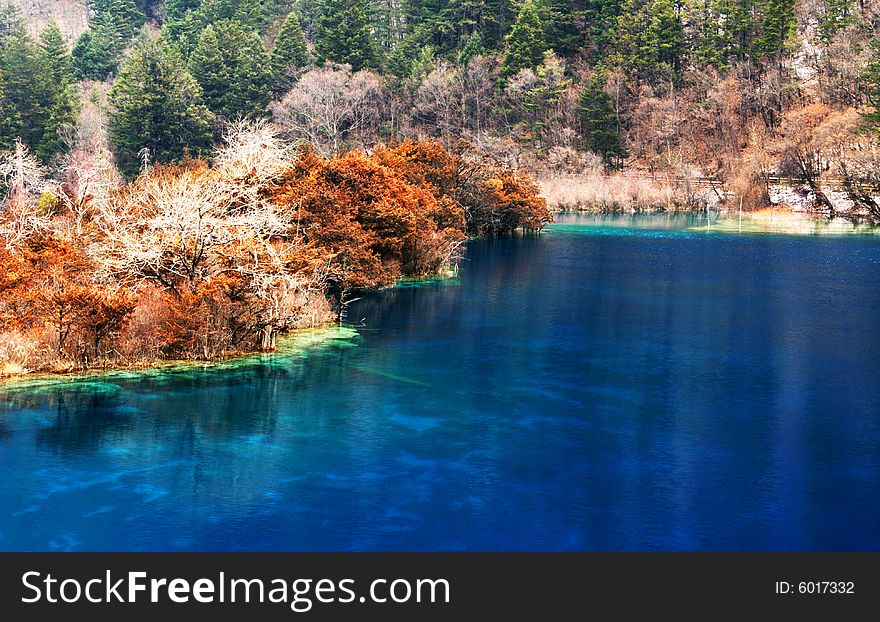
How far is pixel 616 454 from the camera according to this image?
2175 cm

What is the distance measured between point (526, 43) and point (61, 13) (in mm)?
111721

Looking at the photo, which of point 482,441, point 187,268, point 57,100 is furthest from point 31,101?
point 482,441

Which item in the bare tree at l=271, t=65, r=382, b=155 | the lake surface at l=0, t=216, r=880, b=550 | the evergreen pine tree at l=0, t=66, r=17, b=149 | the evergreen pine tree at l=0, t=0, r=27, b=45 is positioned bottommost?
the lake surface at l=0, t=216, r=880, b=550

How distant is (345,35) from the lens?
115 m

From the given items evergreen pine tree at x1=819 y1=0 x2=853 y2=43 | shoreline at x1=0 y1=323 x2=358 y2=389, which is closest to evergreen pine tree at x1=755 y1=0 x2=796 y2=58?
evergreen pine tree at x1=819 y1=0 x2=853 y2=43

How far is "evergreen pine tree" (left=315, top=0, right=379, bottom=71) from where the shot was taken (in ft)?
375

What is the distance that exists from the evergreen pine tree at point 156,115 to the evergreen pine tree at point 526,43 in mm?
38031

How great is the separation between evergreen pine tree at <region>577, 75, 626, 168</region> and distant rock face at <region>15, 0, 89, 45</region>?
11396 cm

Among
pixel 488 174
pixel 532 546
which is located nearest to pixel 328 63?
pixel 488 174

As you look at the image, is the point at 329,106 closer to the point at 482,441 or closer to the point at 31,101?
the point at 31,101

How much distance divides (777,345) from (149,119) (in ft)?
232

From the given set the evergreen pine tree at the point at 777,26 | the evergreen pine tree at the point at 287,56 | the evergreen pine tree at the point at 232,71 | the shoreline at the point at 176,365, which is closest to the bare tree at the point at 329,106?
the evergreen pine tree at the point at 287,56

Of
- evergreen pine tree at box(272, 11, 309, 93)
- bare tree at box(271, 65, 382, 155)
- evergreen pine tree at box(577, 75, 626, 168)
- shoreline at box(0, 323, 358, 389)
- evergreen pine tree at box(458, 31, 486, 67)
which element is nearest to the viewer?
shoreline at box(0, 323, 358, 389)

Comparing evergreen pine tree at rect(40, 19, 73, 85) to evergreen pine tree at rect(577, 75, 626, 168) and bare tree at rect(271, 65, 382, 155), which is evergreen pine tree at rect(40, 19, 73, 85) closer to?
bare tree at rect(271, 65, 382, 155)
